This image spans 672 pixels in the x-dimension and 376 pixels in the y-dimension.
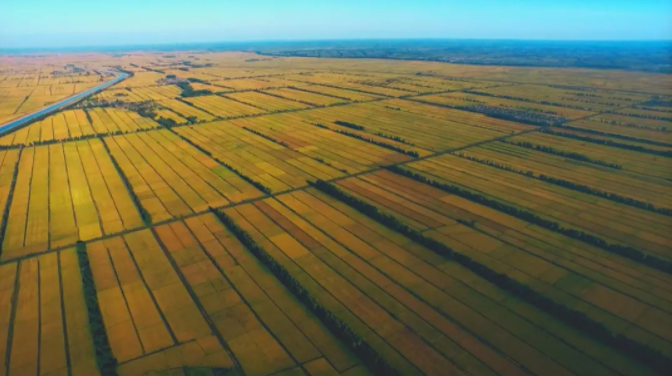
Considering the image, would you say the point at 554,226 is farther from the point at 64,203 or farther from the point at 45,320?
the point at 64,203

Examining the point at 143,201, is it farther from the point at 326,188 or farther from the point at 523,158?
the point at 523,158

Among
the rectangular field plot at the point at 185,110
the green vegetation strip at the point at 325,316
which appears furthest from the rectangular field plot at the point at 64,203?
the rectangular field plot at the point at 185,110

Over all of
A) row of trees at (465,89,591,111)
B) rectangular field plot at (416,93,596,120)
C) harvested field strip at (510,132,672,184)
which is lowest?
harvested field strip at (510,132,672,184)

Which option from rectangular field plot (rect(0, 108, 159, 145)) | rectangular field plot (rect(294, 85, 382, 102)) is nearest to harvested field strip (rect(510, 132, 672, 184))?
rectangular field plot (rect(294, 85, 382, 102))

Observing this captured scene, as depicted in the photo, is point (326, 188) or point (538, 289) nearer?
point (538, 289)

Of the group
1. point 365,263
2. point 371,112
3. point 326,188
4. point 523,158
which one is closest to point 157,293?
point 365,263

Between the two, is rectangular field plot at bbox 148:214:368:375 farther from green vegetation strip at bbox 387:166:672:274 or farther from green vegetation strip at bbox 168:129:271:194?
green vegetation strip at bbox 387:166:672:274

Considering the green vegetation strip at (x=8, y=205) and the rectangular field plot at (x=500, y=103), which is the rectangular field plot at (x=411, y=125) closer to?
the rectangular field plot at (x=500, y=103)
